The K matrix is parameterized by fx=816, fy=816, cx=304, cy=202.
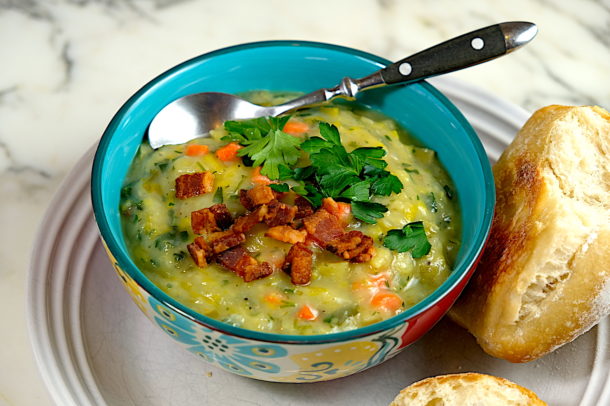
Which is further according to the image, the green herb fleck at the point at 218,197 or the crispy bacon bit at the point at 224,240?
the green herb fleck at the point at 218,197

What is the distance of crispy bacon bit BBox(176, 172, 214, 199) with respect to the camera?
307 cm

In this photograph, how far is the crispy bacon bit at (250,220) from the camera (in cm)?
291

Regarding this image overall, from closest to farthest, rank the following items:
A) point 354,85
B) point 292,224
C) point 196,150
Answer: point 292,224 < point 196,150 < point 354,85

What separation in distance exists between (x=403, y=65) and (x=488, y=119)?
672 mm

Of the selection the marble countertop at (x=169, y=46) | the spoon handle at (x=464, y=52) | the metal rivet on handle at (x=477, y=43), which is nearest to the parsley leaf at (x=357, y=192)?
the spoon handle at (x=464, y=52)

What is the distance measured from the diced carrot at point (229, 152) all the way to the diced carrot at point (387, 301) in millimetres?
844

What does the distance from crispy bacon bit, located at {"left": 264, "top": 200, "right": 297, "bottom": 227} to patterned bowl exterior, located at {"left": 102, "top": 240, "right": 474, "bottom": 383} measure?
492 millimetres

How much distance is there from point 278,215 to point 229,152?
0.46 m

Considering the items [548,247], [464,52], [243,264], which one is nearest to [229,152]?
[243,264]

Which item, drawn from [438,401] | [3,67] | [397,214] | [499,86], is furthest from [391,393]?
[3,67]

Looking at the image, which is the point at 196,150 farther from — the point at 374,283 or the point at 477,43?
the point at 477,43

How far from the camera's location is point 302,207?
9.91 ft

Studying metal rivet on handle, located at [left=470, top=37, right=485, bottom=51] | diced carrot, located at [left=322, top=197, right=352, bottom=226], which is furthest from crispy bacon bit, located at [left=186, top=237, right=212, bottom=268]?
metal rivet on handle, located at [left=470, top=37, right=485, bottom=51]

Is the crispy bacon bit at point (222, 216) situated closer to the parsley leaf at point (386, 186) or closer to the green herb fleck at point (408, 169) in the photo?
the parsley leaf at point (386, 186)
